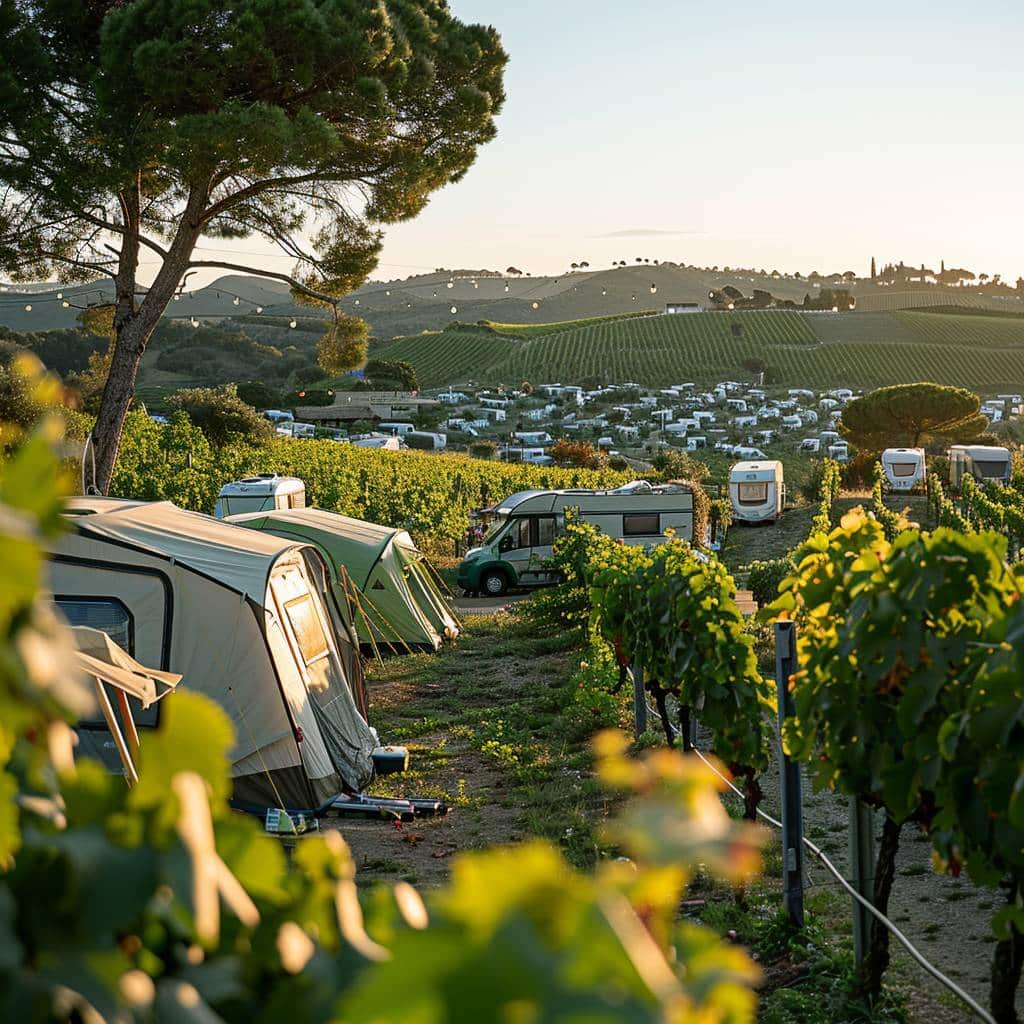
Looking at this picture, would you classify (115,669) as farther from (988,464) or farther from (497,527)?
(988,464)

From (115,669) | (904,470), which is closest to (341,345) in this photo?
(115,669)

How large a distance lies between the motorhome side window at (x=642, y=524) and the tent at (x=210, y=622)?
48.0 ft

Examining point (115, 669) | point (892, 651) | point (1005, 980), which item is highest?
point (892, 651)

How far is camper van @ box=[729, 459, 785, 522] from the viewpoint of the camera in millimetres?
33719

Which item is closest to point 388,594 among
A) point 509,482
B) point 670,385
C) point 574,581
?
point 574,581

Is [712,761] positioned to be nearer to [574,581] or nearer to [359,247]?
[574,581]

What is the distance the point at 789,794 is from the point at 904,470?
3497 cm

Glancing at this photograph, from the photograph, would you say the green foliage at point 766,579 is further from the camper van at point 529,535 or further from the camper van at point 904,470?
the camper van at point 904,470

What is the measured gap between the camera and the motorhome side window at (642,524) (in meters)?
22.8

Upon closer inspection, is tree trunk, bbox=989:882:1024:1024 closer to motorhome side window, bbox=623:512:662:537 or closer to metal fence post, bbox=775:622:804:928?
metal fence post, bbox=775:622:804:928

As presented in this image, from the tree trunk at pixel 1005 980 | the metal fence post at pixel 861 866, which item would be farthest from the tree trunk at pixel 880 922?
the tree trunk at pixel 1005 980

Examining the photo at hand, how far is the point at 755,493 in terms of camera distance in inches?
1335

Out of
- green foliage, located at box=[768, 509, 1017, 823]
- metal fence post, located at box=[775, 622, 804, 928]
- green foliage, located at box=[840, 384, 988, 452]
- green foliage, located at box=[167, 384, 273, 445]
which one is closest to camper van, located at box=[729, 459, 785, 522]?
green foliage, located at box=[167, 384, 273, 445]

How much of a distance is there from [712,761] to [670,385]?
7967 cm
